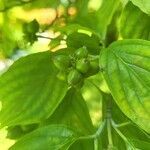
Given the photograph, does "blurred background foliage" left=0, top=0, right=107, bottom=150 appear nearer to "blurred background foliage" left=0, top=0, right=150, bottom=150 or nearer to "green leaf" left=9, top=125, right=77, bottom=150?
"blurred background foliage" left=0, top=0, right=150, bottom=150

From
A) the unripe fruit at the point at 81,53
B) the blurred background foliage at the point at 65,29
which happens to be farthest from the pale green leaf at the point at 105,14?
the unripe fruit at the point at 81,53

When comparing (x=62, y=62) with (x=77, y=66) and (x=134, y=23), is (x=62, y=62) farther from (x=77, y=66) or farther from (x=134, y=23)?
(x=134, y=23)

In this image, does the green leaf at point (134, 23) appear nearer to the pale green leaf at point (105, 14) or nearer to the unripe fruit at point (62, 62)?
the pale green leaf at point (105, 14)

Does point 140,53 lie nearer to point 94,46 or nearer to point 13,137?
point 94,46

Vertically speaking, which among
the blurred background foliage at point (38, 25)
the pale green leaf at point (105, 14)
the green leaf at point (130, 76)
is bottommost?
the green leaf at point (130, 76)

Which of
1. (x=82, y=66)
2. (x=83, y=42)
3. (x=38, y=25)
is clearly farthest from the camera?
(x=38, y=25)

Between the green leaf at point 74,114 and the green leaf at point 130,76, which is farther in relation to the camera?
the green leaf at point 74,114

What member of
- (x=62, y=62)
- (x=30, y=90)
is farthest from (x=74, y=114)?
(x=62, y=62)
